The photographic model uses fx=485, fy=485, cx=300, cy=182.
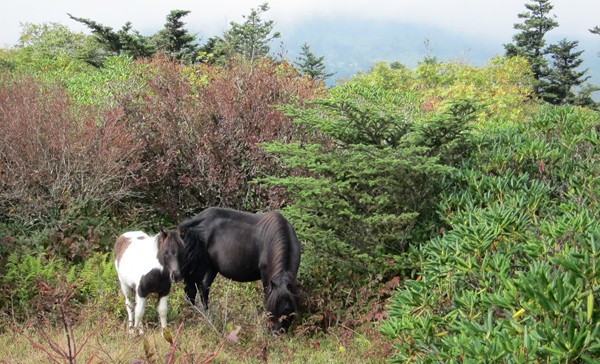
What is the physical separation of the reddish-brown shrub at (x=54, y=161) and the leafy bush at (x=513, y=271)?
532 cm

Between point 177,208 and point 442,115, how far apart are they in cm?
521

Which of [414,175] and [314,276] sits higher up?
[414,175]

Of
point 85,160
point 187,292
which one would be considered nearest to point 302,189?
point 187,292

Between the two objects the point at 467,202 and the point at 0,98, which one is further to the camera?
the point at 0,98

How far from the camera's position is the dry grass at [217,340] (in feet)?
15.2

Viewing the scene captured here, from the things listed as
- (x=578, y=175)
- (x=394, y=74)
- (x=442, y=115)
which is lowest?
(x=578, y=175)

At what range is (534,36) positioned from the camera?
144ft

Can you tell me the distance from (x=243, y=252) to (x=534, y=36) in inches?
1817

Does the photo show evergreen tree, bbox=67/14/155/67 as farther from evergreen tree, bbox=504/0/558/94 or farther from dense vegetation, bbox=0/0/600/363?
evergreen tree, bbox=504/0/558/94

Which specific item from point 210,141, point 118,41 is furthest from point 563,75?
point 210,141

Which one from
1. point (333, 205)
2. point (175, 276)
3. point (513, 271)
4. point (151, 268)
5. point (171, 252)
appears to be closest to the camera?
point (513, 271)

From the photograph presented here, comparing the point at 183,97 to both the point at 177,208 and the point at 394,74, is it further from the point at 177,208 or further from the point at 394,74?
the point at 394,74

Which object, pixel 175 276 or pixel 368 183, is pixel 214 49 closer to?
pixel 368 183

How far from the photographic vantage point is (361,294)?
6.34m
